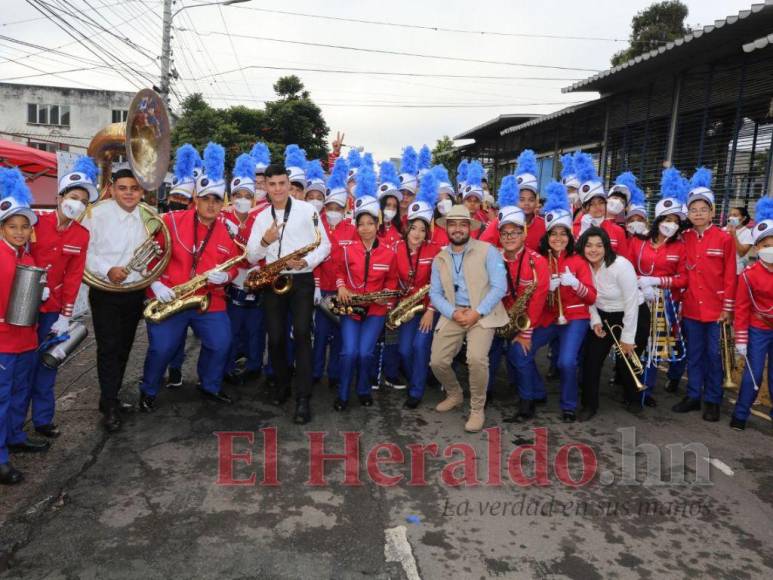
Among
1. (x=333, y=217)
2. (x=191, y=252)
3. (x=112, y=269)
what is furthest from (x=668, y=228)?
(x=112, y=269)

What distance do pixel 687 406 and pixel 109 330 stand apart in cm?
567

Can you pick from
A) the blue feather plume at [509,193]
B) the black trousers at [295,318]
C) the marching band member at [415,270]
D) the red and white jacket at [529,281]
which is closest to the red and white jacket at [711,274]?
the red and white jacket at [529,281]

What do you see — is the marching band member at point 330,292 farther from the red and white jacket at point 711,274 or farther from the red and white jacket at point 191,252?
the red and white jacket at point 711,274

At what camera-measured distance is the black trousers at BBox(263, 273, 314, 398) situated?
5512mm

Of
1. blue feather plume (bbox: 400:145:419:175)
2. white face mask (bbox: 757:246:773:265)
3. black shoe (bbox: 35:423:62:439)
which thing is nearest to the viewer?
black shoe (bbox: 35:423:62:439)

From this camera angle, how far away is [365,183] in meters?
6.29

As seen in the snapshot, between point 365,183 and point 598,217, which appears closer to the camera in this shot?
point 365,183

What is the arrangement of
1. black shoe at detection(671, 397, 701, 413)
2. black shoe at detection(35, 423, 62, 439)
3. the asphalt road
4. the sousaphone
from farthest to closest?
black shoe at detection(671, 397, 701, 413)
the sousaphone
black shoe at detection(35, 423, 62, 439)
the asphalt road

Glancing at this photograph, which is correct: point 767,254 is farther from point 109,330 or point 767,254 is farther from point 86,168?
point 86,168

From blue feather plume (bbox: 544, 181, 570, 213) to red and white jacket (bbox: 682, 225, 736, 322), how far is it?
146 cm

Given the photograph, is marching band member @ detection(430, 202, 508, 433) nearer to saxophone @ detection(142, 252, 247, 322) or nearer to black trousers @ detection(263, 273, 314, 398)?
black trousers @ detection(263, 273, 314, 398)

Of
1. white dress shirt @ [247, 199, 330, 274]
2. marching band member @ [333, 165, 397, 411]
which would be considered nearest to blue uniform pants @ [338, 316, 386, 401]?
marching band member @ [333, 165, 397, 411]

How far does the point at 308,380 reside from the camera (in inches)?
213

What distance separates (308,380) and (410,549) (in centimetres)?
235
